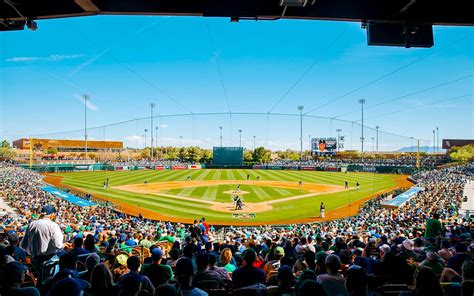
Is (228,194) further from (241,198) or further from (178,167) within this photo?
(178,167)

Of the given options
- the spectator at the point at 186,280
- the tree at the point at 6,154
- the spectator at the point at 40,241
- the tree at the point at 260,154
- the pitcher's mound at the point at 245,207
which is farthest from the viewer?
the tree at the point at 260,154

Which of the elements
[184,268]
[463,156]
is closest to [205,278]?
[184,268]

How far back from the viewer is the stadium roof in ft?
20.3

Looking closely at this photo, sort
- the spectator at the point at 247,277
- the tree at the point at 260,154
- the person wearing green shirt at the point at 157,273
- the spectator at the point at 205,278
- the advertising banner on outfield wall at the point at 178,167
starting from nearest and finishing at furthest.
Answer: the spectator at the point at 205,278 < the spectator at the point at 247,277 < the person wearing green shirt at the point at 157,273 < the advertising banner on outfield wall at the point at 178,167 < the tree at the point at 260,154

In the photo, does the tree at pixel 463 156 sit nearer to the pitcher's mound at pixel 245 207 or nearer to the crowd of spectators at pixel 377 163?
the crowd of spectators at pixel 377 163

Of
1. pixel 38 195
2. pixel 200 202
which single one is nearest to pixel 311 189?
pixel 200 202

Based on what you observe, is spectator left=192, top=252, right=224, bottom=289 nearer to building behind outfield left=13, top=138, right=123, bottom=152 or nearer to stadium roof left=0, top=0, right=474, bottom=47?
stadium roof left=0, top=0, right=474, bottom=47

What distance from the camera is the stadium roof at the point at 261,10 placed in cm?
618

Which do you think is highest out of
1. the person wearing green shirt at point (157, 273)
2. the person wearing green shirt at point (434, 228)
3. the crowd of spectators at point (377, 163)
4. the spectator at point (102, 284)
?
the spectator at point (102, 284)

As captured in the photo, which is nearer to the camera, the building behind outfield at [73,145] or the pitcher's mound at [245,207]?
the pitcher's mound at [245,207]

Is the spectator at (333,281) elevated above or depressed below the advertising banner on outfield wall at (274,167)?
above

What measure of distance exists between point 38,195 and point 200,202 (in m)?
15.2

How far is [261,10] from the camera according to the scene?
6.26 m

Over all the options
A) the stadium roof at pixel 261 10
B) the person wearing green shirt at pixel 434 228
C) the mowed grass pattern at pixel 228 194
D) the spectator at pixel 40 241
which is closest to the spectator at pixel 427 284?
the stadium roof at pixel 261 10
